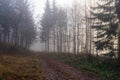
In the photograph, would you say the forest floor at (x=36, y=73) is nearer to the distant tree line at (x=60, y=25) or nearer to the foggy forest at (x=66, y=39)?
the foggy forest at (x=66, y=39)

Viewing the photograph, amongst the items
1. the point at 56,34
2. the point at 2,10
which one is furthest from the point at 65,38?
the point at 2,10

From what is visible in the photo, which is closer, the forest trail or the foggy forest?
the forest trail

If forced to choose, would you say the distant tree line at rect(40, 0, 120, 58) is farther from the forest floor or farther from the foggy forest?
the forest floor

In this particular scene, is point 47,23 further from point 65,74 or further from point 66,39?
point 65,74

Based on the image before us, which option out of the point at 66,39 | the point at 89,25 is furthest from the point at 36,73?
the point at 66,39

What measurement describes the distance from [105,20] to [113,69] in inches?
242

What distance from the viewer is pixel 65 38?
5606cm

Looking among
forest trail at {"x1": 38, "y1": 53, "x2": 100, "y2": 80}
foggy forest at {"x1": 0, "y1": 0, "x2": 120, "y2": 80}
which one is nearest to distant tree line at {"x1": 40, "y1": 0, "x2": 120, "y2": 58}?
foggy forest at {"x1": 0, "y1": 0, "x2": 120, "y2": 80}

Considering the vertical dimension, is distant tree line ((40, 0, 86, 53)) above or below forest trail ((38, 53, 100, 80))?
above

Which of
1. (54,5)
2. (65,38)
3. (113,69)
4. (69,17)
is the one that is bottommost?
(113,69)

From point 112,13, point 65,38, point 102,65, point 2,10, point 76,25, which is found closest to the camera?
point 102,65

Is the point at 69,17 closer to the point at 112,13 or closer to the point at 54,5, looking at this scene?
the point at 54,5

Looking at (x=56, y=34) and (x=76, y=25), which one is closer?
(x=76, y=25)

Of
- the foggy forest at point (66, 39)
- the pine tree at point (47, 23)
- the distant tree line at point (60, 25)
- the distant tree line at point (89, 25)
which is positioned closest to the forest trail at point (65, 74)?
the foggy forest at point (66, 39)
